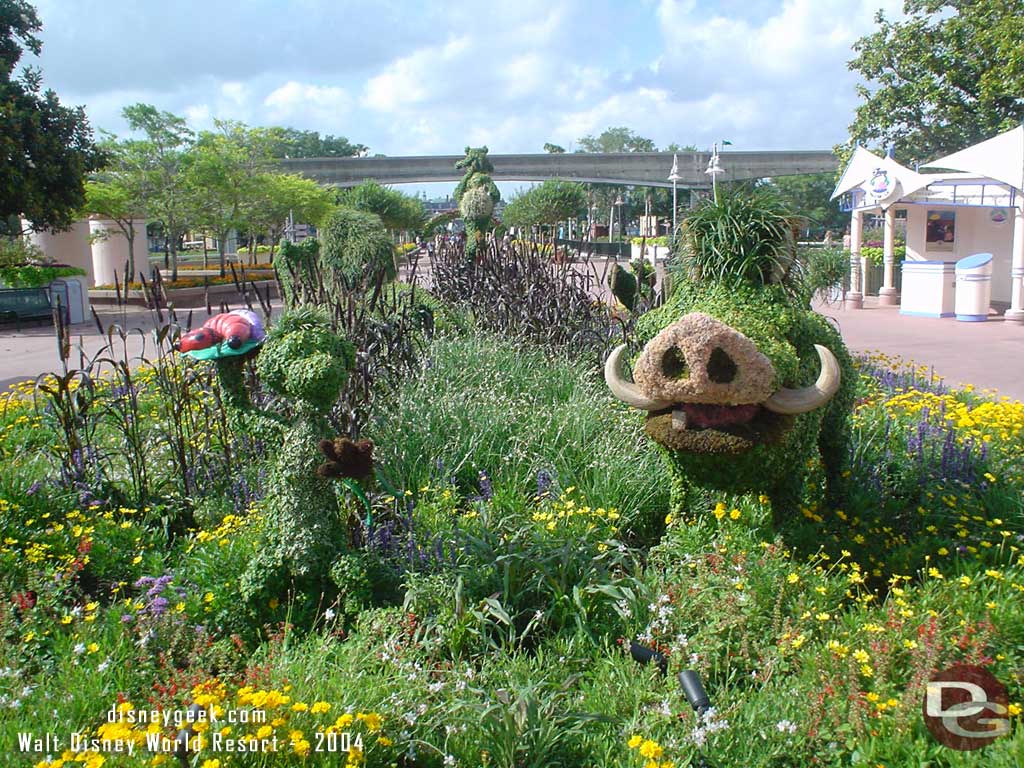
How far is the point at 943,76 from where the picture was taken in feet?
69.1

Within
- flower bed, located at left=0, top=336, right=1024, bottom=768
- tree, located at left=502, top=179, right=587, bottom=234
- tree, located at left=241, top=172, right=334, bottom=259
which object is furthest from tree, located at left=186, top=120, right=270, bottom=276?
flower bed, located at left=0, top=336, right=1024, bottom=768

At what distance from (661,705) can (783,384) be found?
134 centimetres

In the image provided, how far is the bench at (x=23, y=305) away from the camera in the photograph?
54.0 feet

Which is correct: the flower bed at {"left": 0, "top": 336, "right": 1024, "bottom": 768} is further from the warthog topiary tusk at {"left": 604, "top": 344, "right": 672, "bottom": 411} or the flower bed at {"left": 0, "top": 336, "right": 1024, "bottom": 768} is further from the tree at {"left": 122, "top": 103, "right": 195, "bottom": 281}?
the tree at {"left": 122, "top": 103, "right": 195, "bottom": 281}

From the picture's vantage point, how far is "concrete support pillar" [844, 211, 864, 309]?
1794cm

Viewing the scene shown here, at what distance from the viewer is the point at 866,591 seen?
3412 mm

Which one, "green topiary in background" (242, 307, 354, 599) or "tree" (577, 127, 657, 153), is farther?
"tree" (577, 127, 657, 153)

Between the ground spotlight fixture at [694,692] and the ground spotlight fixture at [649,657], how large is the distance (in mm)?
153

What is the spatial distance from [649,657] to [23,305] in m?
17.6

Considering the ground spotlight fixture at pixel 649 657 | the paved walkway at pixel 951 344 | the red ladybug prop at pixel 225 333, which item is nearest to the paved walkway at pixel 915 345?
the paved walkway at pixel 951 344

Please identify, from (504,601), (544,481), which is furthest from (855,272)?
(504,601)

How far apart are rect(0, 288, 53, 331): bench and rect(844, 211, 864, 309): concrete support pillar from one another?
16908mm

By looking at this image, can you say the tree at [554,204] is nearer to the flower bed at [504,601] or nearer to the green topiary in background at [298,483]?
the flower bed at [504,601]

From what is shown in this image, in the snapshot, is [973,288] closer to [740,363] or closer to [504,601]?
[740,363]
